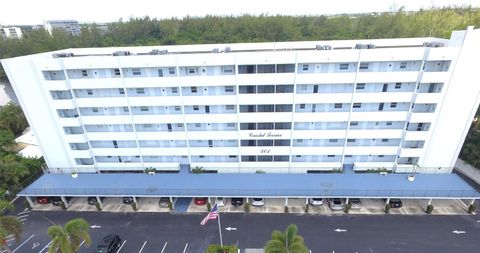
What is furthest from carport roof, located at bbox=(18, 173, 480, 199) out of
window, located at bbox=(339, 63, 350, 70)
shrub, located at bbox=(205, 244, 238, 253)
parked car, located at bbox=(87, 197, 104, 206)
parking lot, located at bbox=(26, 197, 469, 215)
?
window, located at bbox=(339, 63, 350, 70)

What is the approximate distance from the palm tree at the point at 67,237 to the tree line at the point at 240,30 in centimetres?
10613

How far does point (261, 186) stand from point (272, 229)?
6.26 metres

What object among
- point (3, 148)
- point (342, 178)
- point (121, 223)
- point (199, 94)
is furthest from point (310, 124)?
point (3, 148)

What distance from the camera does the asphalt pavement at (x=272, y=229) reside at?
105ft

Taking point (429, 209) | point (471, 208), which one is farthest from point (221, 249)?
point (471, 208)

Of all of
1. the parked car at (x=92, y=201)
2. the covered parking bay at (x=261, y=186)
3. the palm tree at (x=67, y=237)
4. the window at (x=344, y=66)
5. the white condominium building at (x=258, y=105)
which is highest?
the window at (x=344, y=66)

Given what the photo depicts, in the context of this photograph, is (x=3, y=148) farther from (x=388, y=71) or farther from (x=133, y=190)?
(x=388, y=71)

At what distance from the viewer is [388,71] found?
3562cm

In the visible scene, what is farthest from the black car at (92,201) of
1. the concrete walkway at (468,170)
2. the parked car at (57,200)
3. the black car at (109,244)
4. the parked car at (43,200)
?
the concrete walkway at (468,170)

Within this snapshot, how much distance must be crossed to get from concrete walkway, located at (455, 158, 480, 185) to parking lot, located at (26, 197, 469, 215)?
8720 mm

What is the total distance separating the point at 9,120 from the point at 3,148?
15.9m

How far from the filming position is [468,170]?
4497cm

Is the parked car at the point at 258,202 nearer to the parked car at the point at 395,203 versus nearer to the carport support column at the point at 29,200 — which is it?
the parked car at the point at 395,203

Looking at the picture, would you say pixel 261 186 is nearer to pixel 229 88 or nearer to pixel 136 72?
pixel 229 88
